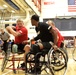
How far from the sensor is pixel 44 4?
17.8 m

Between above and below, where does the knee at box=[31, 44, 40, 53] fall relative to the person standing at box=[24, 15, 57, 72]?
below

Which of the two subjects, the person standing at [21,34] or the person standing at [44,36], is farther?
the person standing at [21,34]

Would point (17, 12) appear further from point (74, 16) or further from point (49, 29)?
Result: point (49, 29)

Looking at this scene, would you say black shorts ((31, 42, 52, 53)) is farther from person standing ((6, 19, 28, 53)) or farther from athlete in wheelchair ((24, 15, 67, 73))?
person standing ((6, 19, 28, 53))

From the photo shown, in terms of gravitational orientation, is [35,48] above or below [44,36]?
below

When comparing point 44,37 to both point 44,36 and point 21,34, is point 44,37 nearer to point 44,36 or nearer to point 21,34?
point 44,36

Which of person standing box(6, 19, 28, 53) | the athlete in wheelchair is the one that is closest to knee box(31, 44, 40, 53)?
the athlete in wheelchair

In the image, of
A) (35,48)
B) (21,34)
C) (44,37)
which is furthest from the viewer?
(21,34)

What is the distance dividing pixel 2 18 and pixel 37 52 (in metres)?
13.0

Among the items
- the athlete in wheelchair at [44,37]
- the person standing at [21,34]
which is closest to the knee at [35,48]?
the athlete in wheelchair at [44,37]

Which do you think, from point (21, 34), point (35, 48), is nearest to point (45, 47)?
point (35, 48)

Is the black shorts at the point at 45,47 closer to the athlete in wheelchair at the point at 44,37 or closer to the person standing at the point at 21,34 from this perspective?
the athlete in wheelchair at the point at 44,37

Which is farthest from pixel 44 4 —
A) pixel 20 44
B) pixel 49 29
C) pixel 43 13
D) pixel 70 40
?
pixel 49 29

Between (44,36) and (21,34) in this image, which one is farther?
(21,34)
